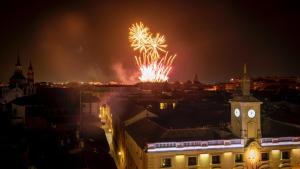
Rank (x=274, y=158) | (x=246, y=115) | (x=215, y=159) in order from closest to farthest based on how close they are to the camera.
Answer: (x=215, y=159) → (x=274, y=158) → (x=246, y=115)

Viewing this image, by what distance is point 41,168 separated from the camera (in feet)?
126

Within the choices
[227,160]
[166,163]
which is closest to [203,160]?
[227,160]

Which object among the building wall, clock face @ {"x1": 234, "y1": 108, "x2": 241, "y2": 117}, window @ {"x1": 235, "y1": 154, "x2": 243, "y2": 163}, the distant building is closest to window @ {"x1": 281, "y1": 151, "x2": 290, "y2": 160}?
the building wall

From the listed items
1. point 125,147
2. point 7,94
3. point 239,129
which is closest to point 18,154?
point 125,147

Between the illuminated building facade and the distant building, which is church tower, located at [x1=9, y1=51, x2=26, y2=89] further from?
the illuminated building facade

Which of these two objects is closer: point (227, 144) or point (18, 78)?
point (227, 144)

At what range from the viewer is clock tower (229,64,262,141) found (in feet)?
142

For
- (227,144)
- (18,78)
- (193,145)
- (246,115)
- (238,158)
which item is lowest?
(238,158)

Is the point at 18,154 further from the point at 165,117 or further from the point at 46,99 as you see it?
the point at 46,99

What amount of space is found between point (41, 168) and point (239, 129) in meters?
21.3

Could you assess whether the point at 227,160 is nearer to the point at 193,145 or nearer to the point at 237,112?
the point at 193,145

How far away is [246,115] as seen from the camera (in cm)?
4375

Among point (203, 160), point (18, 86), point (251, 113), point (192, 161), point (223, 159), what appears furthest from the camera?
point (18, 86)

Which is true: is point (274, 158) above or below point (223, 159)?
below
